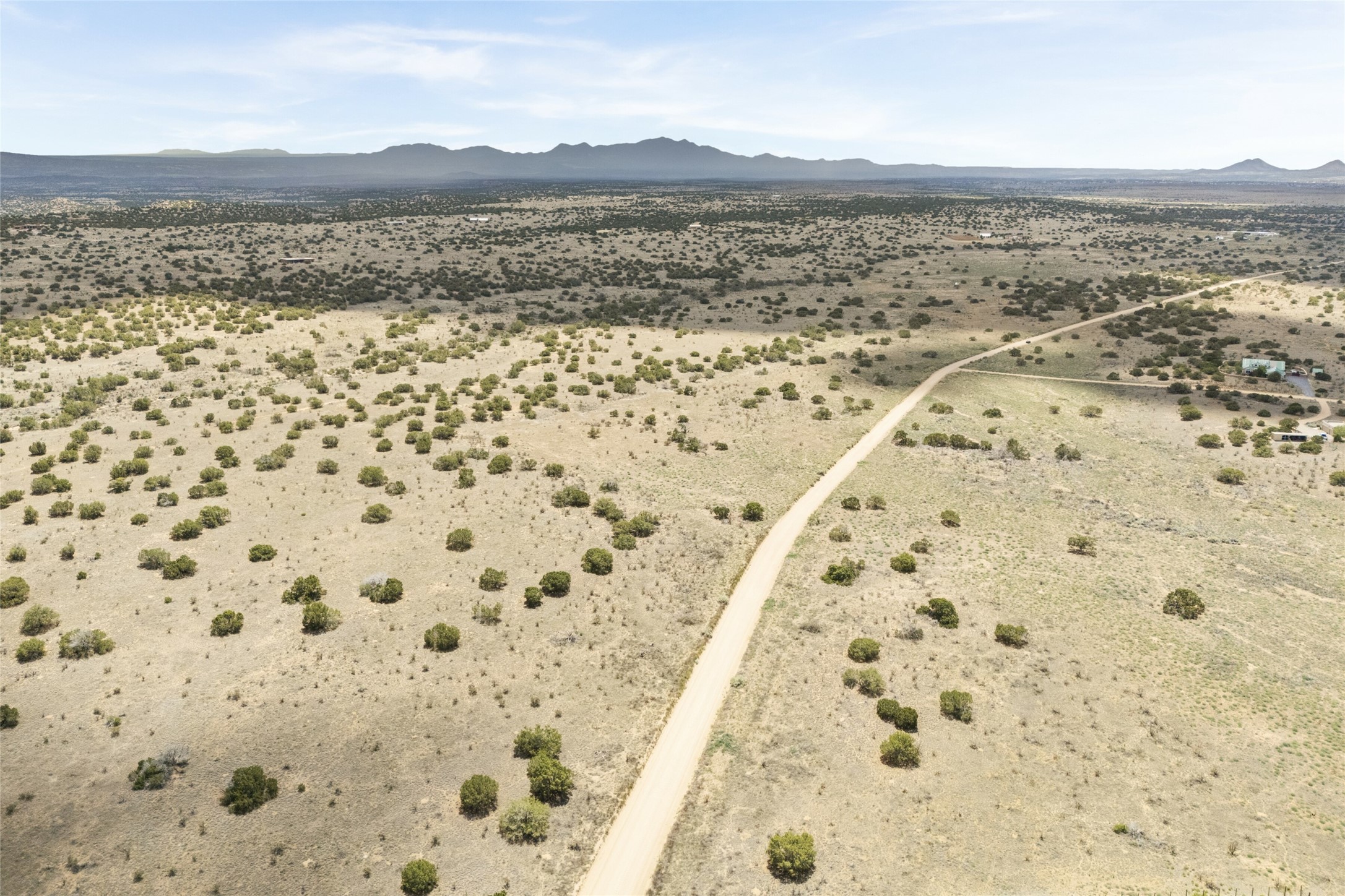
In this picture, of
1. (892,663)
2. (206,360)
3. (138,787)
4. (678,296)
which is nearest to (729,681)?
(892,663)

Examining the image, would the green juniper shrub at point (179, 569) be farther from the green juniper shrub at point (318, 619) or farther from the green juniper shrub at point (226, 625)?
the green juniper shrub at point (318, 619)

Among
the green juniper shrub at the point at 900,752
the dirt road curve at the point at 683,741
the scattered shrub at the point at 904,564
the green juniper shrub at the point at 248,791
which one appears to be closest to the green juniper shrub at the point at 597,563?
the dirt road curve at the point at 683,741

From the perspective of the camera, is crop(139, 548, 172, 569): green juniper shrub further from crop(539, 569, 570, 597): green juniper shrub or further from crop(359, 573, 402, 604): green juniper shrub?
crop(539, 569, 570, 597): green juniper shrub

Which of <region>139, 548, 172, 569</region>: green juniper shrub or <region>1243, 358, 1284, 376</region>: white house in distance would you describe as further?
<region>1243, 358, 1284, 376</region>: white house in distance

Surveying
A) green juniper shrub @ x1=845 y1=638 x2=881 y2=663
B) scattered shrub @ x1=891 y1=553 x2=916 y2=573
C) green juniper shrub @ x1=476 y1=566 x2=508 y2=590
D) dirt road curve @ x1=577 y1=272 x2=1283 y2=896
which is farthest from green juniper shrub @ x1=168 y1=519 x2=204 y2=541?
scattered shrub @ x1=891 y1=553 x2=916 y2=573

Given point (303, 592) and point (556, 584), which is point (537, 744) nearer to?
point (556, 584)

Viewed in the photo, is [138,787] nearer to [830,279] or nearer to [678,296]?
[678,296]
